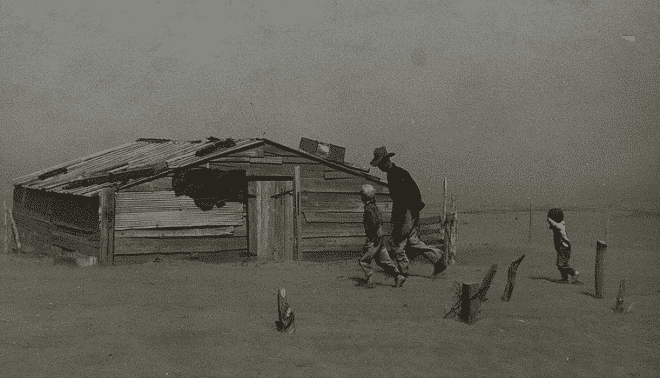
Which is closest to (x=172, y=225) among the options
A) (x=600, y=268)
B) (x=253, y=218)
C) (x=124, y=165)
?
(x=253, y=218)

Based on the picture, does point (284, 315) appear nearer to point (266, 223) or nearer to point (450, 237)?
point (266, 223)

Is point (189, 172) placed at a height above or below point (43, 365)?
above

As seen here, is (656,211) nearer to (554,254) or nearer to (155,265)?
(554,254)

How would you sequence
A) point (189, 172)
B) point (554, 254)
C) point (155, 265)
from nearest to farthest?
1. point (155, 265)
2. point (189, 172)
3. point (554, 254)

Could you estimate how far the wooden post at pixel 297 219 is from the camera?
17188mm

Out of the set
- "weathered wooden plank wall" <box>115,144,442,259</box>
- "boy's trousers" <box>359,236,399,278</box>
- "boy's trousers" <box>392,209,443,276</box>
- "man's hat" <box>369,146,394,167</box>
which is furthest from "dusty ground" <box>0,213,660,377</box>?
"man's hat" <box>369,146,394,167</box>

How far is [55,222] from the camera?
61.9 feet

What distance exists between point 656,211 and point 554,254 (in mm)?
21229

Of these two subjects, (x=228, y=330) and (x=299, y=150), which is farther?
(x=299, y=150)

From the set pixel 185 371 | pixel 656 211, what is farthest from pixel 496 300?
pixel 656 211

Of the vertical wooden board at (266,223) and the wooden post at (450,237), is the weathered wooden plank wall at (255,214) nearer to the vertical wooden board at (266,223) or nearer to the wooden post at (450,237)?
the vertical wooden board at (266,223)

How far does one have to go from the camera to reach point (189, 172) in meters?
16.2

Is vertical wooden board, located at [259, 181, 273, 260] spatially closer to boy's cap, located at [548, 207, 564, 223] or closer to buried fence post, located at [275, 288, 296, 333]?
boy's cap, located at [548, 207, 564, 223]

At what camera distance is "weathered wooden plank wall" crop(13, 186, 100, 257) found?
53.6ft
